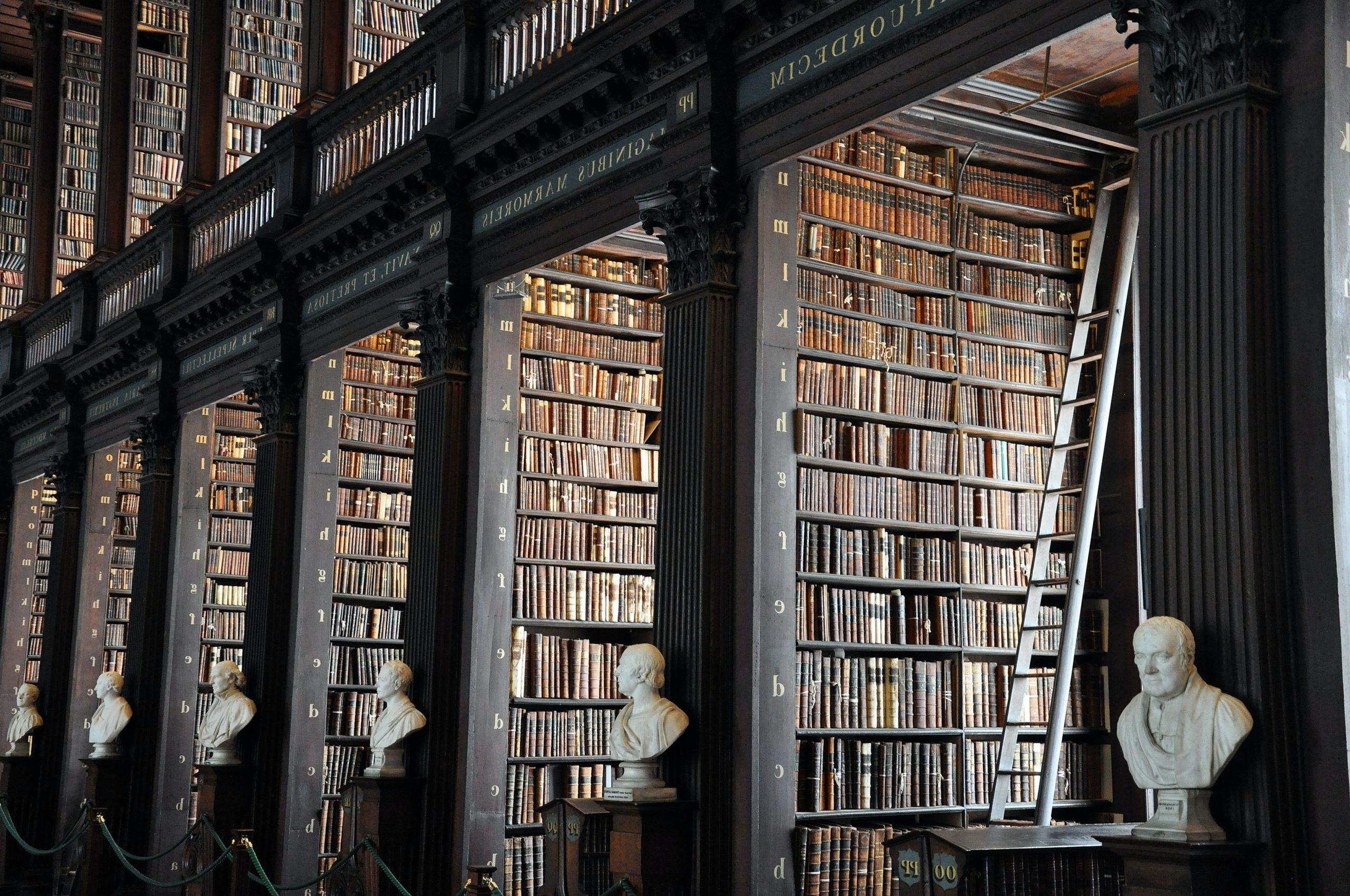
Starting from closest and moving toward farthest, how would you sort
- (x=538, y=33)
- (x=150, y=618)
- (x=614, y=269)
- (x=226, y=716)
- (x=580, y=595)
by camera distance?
(x=538, y=33) < (x=580, y=595) < (x=614, y=269) < (x=226, y=716) < (x=150, y=618)

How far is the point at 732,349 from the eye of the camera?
5.82 meters

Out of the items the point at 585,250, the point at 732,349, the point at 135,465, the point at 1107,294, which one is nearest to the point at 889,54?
the point at 732,349

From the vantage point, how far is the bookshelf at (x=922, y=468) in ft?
20.6

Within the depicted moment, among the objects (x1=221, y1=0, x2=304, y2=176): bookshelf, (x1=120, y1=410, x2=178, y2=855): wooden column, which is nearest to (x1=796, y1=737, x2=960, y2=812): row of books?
(x1=120, y1=410, x2=178, y2=855): wooden column

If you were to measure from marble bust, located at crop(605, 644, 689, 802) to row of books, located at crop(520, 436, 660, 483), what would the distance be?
7.66 ft

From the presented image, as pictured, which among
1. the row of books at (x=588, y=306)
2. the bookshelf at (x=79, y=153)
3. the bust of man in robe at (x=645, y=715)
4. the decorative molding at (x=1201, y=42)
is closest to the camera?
the decorative molding at (x=1201, y=42)

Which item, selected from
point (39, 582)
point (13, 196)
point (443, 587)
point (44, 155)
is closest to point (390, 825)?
point (443, 587)

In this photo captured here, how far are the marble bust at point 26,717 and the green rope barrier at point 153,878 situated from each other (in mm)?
2271

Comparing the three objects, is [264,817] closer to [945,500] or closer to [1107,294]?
[945,500]

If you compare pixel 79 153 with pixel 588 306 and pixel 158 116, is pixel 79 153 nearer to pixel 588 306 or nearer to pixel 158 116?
pixel 158 116

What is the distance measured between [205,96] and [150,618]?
3.88 metres

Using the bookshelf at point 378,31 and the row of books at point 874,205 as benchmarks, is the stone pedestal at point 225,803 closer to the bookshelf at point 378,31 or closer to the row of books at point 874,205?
the bookshelf at point 378,31

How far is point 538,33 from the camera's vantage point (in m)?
7.18

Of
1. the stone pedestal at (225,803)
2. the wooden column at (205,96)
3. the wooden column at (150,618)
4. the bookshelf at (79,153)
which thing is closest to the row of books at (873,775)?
the stone pedestal at (225,803)
